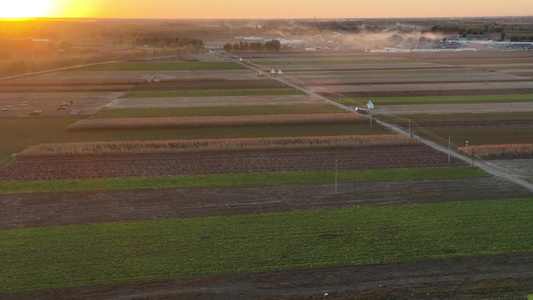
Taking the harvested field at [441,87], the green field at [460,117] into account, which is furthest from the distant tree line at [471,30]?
the green field at [460,117]

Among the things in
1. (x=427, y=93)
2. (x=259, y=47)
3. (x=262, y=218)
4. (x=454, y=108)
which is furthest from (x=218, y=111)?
(x=259, y=47)

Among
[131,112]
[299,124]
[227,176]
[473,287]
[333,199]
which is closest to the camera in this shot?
[473,287]

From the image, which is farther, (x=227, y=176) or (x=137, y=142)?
(x=137, y=142)

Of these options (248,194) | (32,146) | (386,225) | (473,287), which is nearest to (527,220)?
(386,225)

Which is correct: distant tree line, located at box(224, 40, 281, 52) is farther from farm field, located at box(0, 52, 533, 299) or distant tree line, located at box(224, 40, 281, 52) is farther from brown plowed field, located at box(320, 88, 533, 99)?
farm field, located at box(0, 52, 533, 299)

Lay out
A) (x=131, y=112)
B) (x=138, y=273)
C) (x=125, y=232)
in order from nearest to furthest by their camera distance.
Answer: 1. (x=138, y=273)
2. (x=125, y=232)
3. (x=131, y=112)

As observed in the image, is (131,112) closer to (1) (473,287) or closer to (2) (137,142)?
(2) (137,142)

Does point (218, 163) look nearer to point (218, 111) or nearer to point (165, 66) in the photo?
point (218, 111)
